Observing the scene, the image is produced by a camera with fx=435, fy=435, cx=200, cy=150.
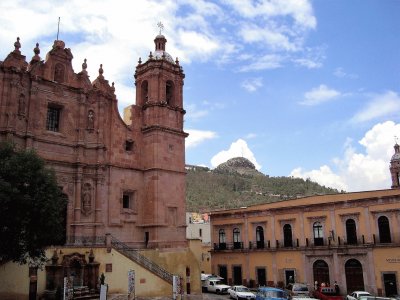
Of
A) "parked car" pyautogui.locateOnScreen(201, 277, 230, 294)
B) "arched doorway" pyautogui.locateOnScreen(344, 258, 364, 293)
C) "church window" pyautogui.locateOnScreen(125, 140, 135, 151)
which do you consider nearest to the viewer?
"church window" pyautogui.locateOnScreen(125, 140, 135, 151)

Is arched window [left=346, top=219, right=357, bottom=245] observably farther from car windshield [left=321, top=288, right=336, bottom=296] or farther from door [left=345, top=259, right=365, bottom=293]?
car windshield [left=321, top=288, right=336, bottom=296]

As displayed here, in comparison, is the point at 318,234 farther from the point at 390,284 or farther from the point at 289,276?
the point at 390,284

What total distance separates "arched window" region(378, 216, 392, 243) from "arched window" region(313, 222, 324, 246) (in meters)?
4.72

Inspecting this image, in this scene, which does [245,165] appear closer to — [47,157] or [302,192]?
[302,192]

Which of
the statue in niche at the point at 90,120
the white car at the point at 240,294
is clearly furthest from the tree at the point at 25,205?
the white car at the point at 240,294

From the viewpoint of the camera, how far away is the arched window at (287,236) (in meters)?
37.2

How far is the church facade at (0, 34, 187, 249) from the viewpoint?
26609mm

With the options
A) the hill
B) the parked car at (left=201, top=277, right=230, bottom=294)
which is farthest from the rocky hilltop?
the parked car at (left=201, top=277, right=230, bottom=294)

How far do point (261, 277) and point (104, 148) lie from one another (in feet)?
60.9

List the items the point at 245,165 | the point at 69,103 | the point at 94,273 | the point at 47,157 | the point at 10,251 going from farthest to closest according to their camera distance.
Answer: the point at 245,165 < the point at 69,103 < the point at 47,157 < the point at 94,273 < the point at 10,251

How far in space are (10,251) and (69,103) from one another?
12740 mm

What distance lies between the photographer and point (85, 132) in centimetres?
2897

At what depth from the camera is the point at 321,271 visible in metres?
34.8

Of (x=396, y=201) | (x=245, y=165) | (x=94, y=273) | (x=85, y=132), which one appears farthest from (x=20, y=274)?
(x=245, y=165)
